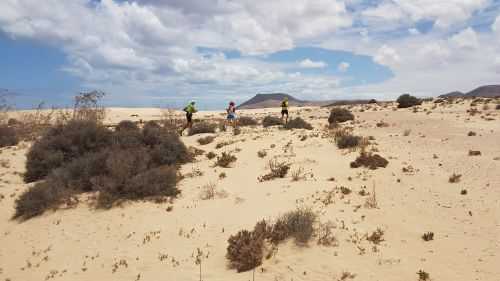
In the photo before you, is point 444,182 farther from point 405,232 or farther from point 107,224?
point 107,224

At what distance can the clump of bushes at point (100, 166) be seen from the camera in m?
10.6

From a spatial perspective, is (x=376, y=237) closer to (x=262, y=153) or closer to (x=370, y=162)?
(x=370, y=162)

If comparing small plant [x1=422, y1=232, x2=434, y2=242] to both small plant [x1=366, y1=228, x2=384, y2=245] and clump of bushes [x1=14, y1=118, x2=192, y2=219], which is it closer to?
small plant [x1=366, y1=228, x2=384, y2=245]

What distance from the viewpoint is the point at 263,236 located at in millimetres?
7555

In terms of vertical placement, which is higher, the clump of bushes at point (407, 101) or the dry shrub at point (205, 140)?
the clump of bushes at point (407, 101)

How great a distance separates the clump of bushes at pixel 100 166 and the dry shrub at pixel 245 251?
13.4ft

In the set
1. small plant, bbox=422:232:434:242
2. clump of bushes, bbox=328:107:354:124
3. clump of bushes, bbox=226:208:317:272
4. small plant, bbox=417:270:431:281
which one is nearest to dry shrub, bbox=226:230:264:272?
clump of bushes, bbox=226:208:317:272

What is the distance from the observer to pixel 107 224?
9.40 m

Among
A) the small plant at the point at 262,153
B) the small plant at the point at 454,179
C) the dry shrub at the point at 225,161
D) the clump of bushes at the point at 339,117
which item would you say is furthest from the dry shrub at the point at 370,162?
the clump of bushes at the point at 339,117

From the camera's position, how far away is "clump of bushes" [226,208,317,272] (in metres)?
6.91

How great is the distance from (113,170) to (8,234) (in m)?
2.96

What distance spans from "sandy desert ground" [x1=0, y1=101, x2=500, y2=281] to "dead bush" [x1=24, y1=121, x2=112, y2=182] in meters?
0.83

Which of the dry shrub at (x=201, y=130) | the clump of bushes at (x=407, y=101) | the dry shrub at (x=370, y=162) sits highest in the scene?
the clump of bushes at (x=407, y=101)

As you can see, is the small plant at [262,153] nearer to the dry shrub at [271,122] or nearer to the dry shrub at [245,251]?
the dry shrub at [245,251]
